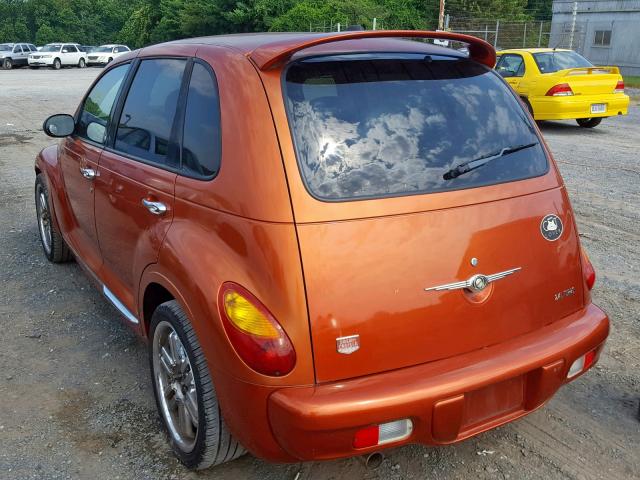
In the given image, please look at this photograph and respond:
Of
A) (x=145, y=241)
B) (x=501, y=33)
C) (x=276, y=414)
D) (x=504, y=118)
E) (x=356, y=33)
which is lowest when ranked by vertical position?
(x=501, y=33)

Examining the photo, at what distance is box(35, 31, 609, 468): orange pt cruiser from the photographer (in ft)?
7.25

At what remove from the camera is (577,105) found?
37.7ft

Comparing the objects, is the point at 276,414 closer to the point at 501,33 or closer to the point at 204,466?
the point at 204,466

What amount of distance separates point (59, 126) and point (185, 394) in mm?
2290

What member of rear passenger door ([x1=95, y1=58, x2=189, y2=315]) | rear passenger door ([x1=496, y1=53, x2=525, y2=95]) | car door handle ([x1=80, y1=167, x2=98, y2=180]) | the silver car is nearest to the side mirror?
car door handle ([x1=80, y1=167, x2=98, y2=180])

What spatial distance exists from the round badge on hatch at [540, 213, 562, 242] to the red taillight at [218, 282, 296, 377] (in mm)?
1182

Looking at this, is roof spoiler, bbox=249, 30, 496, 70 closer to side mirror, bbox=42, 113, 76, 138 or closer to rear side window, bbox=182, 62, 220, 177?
rear side window, bbox=182, 62, 220, 177

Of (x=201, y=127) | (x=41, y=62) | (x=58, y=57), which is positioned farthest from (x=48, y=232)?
(x=58, y=57)

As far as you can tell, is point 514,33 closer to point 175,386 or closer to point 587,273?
point 587,273

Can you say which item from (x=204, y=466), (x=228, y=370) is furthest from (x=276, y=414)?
(x=204, y=466)

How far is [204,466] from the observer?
106 inches

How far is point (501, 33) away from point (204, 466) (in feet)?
103

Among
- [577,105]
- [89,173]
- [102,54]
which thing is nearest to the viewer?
[89,173]

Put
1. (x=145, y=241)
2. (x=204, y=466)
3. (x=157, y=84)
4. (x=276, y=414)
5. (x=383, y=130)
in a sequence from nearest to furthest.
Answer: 1. (x=276, y=414)
2. (x=383, y=130)
3. (x=204, y=466)
4. (x=145, y=241)
5. (x=157, y=84)
